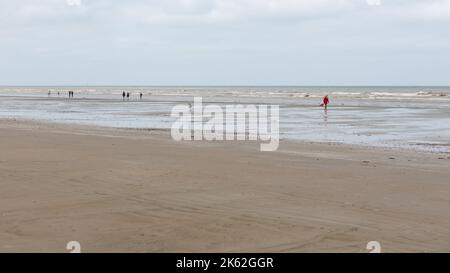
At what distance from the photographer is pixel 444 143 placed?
1825cm

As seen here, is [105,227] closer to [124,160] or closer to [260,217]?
[260,217]

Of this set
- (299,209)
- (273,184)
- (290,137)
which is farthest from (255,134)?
(299,209)

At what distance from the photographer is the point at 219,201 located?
8406mm

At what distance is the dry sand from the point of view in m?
6.31

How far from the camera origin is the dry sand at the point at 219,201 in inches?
249

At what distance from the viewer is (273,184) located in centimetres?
992
